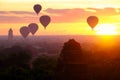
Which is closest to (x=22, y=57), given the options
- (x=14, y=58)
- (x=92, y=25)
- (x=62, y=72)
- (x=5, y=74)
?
(x=14, y=58)

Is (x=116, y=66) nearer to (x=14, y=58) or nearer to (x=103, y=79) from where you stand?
(x=103, y=79)

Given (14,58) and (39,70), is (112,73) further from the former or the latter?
(14,58)

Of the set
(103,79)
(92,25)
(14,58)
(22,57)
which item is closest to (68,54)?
(103,79)

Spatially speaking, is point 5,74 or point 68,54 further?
point 5,74

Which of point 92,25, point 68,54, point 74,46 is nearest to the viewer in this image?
point 68,54

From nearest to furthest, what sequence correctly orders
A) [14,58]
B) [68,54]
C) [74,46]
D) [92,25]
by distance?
[68,54] → [74,46] → [14,58] → [92,25]

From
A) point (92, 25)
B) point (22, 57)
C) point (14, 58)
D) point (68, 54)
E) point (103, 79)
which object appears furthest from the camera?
point (92, 25)

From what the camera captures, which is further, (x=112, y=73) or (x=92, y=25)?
(x=92, y=25)

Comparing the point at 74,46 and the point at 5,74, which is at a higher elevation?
the point at 74,46

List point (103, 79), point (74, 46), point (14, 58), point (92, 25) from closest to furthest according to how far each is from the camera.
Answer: point (103, 79), point (74, 46), point (14, 58), point (92, 25)
